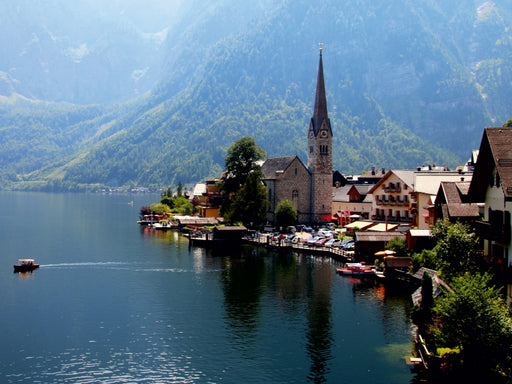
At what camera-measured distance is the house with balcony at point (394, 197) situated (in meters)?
107

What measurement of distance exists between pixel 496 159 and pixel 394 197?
75.3m

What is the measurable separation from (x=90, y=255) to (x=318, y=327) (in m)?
56.1

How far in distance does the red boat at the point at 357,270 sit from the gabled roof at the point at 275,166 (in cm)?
5520

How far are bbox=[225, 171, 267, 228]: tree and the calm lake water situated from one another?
98.7 feet

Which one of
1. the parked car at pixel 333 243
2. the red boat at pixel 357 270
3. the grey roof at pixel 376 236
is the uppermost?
the grey roof at pixel 376 236

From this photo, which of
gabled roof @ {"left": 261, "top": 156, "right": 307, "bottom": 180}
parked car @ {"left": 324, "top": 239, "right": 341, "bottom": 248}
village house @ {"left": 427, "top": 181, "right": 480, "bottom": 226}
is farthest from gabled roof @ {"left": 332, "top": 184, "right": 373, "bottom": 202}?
village house @ {"left": 427, "top": 181, "right": 480, "bottom": 226}

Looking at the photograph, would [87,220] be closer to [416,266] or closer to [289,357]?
[416,266]

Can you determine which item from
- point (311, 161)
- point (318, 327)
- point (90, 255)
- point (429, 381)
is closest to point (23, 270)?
point (90, 255)

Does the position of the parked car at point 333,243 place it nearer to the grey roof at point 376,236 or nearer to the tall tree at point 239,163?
the grey roof at point 376,236

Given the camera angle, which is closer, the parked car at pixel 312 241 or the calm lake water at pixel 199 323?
the calm lake water at pixel 199 323

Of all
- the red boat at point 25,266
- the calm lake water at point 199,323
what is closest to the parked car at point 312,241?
the calm lake water at point 199,323

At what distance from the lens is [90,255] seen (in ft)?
324

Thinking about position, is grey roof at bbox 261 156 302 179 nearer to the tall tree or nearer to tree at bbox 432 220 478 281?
the tall tree

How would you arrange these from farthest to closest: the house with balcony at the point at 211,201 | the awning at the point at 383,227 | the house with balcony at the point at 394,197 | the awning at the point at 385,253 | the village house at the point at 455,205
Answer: the house with balcony at the point at 211,201 < the house with balcony at the point at 394,197 < the awning at the point at 383,227 < the awning at the point at 385,253 < the village house at the point at 455,205
